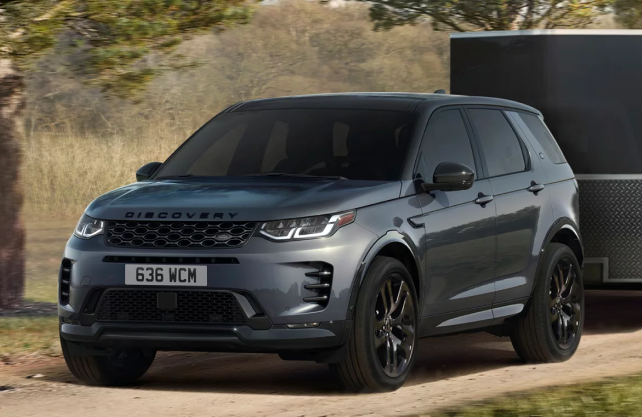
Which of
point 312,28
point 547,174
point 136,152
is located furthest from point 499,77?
point 312,28

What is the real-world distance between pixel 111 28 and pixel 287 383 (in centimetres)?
581

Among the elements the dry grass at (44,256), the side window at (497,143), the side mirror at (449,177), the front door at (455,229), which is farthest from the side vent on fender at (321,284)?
the dry grass at (44,256)

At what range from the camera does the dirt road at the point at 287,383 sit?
26.0ft

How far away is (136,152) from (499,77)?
84.8ft

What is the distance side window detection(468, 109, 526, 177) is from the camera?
32.0 feet

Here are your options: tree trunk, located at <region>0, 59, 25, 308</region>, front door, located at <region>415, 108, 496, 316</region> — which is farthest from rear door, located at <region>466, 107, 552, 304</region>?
tree trunk, located at <region>0, 59, 25, 308</region>

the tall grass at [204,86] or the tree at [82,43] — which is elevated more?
the tree at [82,43]

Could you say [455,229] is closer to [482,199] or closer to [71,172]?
[482,199]

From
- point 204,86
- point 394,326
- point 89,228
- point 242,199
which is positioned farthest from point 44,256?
point 204,86

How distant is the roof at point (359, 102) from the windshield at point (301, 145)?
6 cm

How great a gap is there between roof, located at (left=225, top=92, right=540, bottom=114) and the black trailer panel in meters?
2.02

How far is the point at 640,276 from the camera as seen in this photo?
455 inches

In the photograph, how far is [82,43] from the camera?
13.2 meters

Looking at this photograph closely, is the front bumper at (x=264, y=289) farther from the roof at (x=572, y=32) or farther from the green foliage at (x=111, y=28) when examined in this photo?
the green foliage at (x=111, y=28)
